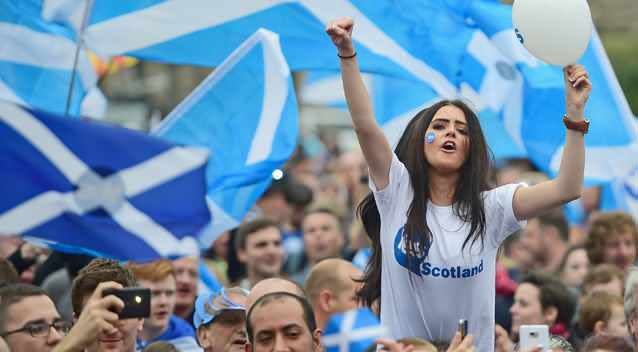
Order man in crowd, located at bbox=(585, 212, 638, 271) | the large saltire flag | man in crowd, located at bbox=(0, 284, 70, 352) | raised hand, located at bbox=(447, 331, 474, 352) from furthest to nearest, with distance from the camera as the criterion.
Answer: man in crowd, located at bbox=(585, 212, 638, 271) < the large saltire flag < man in crowd, located at bbox=(0, 284, 70, 352) < raised hand, located at bbox=(447, 331, 474, 352)

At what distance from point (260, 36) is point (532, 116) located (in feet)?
6.17

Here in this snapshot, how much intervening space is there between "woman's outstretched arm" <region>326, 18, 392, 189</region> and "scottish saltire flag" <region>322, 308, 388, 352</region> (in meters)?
1.17

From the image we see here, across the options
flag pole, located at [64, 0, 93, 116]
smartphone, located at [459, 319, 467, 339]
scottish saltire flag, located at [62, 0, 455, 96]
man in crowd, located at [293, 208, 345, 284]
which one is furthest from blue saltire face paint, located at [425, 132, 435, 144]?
man in crowd, located at [293, 208, 345, 284]

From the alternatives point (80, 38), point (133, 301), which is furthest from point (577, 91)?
point (80, 38)

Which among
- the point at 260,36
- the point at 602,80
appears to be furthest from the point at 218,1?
the point at 602,80

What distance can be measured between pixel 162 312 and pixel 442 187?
2.51 m

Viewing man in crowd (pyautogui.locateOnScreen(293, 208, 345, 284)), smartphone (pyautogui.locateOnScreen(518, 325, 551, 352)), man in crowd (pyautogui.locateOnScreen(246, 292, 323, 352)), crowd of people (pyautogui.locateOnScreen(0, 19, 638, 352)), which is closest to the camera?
smartphone (pyautogui.locateOnScreen(518, 325, 551, 352))

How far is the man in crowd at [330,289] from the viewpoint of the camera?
845cm

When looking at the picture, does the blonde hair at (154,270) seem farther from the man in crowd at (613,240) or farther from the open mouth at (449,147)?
the man in crowd at (613,240)

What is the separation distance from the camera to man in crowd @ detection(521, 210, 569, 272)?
41.7 feet

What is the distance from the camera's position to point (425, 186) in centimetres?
689

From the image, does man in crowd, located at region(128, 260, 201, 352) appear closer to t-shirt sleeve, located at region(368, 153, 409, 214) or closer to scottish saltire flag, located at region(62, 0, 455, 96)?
scottish saltire flag, located at region(62, 0, 455, 96)

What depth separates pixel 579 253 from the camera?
11.6m

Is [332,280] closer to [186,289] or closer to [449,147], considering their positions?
[186,289]
